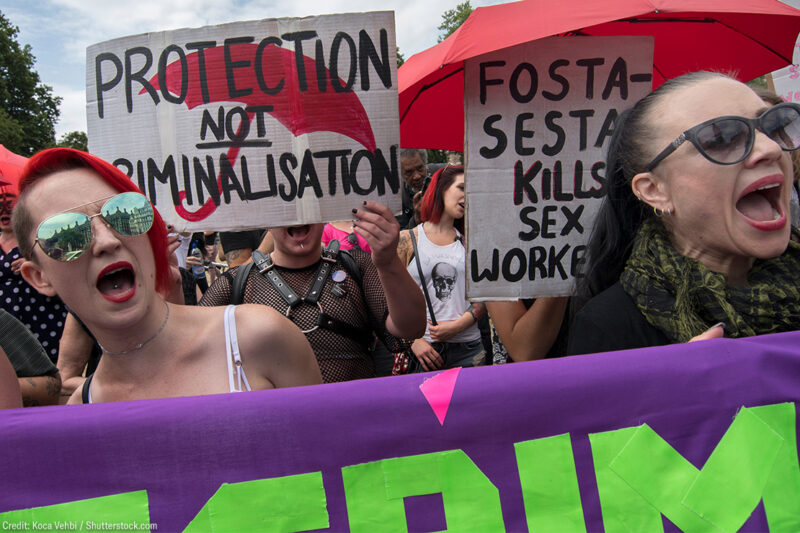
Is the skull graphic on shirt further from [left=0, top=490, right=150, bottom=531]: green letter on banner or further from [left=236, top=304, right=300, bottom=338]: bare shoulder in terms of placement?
[left=0, top=490, right=150, bottom=531]: green letter on banner

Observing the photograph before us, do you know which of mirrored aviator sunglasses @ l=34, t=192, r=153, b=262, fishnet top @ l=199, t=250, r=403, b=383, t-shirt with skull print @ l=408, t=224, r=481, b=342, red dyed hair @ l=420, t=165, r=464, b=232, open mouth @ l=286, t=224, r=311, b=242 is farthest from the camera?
red dyed hair @ l=420, t=165, r=464, b=232

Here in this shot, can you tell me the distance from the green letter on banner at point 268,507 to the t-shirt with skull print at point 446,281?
2.43 meters

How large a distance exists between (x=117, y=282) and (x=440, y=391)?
3.11ft

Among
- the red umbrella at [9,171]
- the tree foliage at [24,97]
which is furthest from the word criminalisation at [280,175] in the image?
the tree foliage at [24,97]

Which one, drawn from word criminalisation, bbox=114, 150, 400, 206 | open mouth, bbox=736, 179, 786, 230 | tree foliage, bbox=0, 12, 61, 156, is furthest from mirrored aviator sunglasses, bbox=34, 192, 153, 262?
tree foliage, bbox=0, 12, 61, 156

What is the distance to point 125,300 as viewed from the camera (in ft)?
5.07

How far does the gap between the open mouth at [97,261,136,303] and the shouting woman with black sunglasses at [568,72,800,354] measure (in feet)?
3.93

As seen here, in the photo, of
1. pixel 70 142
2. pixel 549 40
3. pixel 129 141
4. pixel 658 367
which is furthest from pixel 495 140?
pixel 70 142

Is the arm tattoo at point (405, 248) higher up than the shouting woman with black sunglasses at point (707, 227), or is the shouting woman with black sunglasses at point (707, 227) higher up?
the shouting woman with black sunglasses at point (707, 227)

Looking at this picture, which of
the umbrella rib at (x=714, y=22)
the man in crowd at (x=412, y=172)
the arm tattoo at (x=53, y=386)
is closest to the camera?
the arm tattoo at (x=53, y=386)

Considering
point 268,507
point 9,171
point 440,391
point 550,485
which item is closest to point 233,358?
point 268,507

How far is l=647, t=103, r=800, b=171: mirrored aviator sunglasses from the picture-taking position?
1521 millimetres

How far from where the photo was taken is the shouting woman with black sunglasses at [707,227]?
1.53 metres

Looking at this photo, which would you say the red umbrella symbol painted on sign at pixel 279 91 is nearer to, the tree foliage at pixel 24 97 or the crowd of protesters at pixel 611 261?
the crowd of protesters at pixel 611 261
